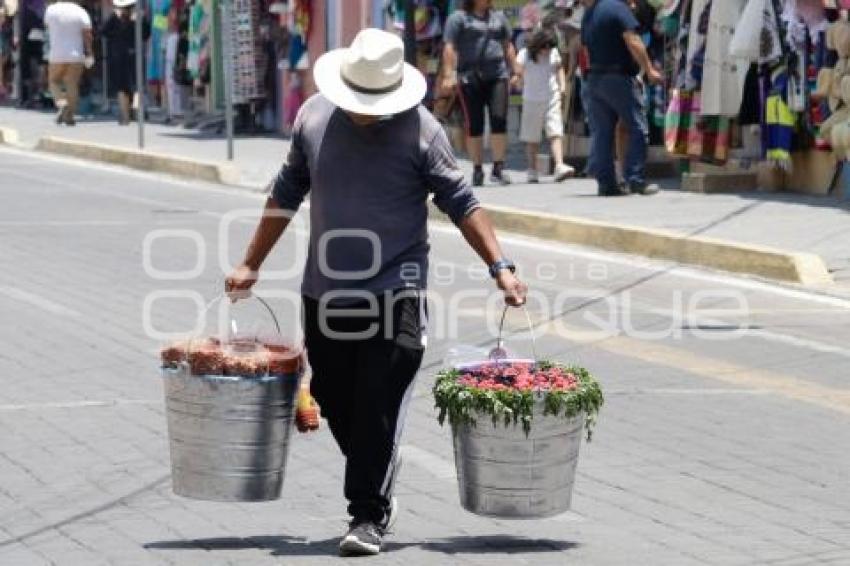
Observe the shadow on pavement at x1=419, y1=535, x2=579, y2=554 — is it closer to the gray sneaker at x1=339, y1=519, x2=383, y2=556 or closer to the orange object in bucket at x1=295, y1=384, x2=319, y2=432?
the gray sneaker at x1=339, y1=519, x2=383, y2=556

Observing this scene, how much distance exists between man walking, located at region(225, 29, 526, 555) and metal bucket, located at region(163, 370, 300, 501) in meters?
0.24

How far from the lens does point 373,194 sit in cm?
722

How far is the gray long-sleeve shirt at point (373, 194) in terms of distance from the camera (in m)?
7.21

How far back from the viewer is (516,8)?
2464 centimetres

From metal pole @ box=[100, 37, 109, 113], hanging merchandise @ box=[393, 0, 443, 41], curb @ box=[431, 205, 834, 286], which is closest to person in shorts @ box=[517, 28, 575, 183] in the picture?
curb @ box=[431, 205, 834, 286]

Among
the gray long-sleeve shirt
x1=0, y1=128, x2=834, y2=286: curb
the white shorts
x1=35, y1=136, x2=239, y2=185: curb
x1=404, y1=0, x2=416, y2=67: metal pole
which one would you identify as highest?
the gray long-sleeve shirt

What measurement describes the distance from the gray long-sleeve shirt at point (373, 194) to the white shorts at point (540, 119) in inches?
567

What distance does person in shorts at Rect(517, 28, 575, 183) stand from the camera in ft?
71.0

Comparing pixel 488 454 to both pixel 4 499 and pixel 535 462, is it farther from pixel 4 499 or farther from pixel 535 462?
pixel 4 499

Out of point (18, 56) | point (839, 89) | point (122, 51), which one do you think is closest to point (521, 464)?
point (839, 89)

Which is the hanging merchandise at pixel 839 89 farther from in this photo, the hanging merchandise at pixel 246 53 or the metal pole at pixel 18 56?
the metal pole at pixel 18 56

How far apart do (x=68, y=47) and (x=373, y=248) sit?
91.1 ft

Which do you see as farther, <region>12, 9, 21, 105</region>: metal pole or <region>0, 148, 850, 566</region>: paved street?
<region>12, 9, 21, 105</region>: metal pole

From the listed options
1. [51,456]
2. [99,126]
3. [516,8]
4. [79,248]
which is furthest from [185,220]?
[99,126]
